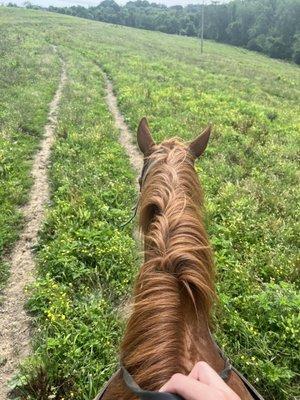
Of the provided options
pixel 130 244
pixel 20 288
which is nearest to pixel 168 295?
pixel 20 288

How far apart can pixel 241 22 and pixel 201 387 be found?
109867mm

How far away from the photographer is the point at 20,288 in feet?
20.1

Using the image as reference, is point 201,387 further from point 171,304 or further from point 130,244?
point 130,244

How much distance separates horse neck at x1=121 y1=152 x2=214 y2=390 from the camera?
222 centimetres

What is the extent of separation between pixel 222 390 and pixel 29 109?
14091 millimetres

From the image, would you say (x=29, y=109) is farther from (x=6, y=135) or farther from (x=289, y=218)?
(x=289, y=218)

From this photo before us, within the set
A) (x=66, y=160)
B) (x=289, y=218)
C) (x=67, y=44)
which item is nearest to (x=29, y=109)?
(x=66, y=160)

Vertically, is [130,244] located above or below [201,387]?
below

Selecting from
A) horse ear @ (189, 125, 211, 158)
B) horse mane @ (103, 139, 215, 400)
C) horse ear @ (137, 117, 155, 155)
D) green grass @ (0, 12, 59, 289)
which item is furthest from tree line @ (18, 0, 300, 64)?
horse mane @ (103, 139, 215, 400)

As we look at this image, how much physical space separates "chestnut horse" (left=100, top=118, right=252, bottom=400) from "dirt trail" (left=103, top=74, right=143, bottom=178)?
7629mm

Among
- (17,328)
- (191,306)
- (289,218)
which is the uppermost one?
(191,306)

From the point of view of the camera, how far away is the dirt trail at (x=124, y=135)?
1114 cm

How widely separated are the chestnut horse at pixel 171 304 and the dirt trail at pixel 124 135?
25.0 ft

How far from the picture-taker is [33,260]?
22.2ft
